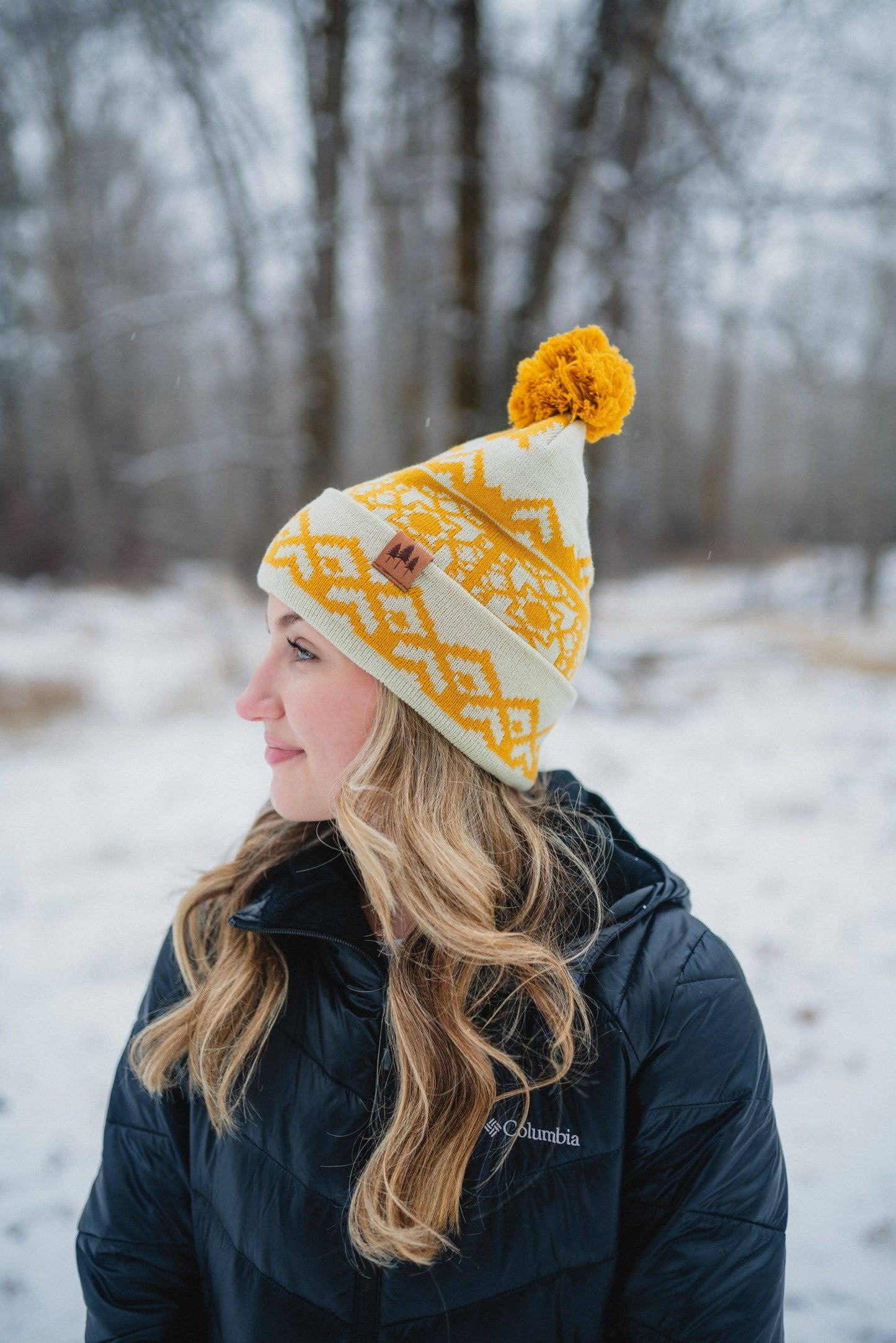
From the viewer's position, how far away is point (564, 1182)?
112cm

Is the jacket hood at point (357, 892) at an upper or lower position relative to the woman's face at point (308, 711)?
lower

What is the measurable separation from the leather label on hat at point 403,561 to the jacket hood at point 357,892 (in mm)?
500

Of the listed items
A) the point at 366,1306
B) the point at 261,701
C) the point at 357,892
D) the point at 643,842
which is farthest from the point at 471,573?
the point at 643,842

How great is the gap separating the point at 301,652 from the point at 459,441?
15.1 ft

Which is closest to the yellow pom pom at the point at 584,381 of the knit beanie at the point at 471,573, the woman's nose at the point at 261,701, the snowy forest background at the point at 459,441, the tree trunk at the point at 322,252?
the knit beanie at the point at 471,573

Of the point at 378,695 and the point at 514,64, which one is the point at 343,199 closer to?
the point at 514,64

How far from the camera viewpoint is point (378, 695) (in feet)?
4.30

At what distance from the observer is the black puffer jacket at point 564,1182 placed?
110cm

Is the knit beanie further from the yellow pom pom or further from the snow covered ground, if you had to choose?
the snow covered ground

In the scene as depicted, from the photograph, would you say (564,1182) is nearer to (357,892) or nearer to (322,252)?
(357,892)

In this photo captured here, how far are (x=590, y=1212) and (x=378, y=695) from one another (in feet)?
2.96

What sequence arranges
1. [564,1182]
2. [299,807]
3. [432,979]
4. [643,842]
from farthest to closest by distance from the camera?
[643,842] → [299,807] → [432,979] → [564,1182]

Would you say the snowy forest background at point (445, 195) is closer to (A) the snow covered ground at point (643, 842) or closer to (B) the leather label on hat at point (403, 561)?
(A) the snow covered ground at point (643, 842)

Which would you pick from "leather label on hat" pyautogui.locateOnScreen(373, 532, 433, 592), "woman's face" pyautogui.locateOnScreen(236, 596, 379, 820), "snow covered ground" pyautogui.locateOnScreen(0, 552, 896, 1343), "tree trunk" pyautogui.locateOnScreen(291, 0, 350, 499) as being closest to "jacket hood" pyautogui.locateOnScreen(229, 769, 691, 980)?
"woman's face" pyautogui.locateOnScreen(236, 596, 379, 820)
